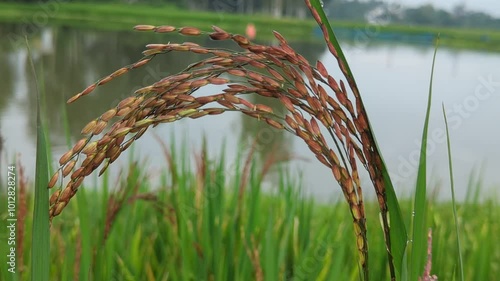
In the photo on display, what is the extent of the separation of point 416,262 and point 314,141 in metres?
0.16

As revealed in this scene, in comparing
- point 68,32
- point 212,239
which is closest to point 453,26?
point 68,32

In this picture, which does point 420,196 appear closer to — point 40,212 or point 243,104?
point 243,104

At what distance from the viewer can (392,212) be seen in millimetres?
525

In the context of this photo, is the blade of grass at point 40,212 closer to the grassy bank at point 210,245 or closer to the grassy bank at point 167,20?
the grassy bank at point 210,245

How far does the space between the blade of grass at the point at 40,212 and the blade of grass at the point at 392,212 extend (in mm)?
246

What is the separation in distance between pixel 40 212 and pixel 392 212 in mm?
304

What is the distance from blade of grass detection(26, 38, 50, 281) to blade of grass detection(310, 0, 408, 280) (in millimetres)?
246

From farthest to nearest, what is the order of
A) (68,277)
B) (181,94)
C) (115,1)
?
(115,1), (68,277), (181,94)

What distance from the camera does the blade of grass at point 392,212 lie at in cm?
51

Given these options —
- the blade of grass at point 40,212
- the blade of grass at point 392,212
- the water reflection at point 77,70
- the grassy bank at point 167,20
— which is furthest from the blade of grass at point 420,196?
the grassy bank at point 167,20

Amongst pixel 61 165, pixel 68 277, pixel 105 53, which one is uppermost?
pixel 105 53

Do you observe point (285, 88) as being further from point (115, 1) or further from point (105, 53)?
point (115, 1)

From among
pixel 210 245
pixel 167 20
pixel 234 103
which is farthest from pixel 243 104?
pixel 167 20

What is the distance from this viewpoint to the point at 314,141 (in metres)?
0.51
